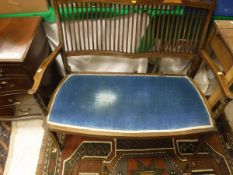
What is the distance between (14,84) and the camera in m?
1.42

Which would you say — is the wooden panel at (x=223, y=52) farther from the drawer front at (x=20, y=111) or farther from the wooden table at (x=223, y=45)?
the drawer front at (x=20, y=111)

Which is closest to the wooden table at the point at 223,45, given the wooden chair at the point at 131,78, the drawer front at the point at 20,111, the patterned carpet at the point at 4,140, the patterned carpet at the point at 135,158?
the wooden chair at the point at 131,78

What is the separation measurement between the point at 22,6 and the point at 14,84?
1.80ft

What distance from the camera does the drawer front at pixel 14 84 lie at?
54.3 inches

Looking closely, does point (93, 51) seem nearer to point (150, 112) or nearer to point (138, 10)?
point (138, 10)

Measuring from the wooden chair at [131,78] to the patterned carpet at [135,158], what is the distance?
292 millimetres

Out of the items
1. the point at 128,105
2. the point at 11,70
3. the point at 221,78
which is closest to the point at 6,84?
the point at 11,70

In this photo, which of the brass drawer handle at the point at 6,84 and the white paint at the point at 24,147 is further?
the white paint at the point at 24,147

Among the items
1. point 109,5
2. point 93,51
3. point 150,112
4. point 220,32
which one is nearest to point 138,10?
point 109,5

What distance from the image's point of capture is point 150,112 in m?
1.27

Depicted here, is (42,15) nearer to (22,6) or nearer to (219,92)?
(22,6)

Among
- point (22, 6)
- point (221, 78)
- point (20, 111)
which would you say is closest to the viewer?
point (221, 78)

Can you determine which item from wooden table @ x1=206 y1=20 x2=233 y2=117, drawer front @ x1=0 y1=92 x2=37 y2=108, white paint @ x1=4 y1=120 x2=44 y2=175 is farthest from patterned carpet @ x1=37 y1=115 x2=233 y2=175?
wooden table @ x1=206 y1=20 x2=233 y2=117

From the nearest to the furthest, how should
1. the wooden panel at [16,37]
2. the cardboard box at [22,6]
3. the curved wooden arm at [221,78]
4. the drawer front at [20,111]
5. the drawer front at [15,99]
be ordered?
the curved wooden arm at [221,78]
the wooden panel at [16,37]
the cardboard box at [22,6]
the drawer front at [15,99]
the drawer front at [20,111]
